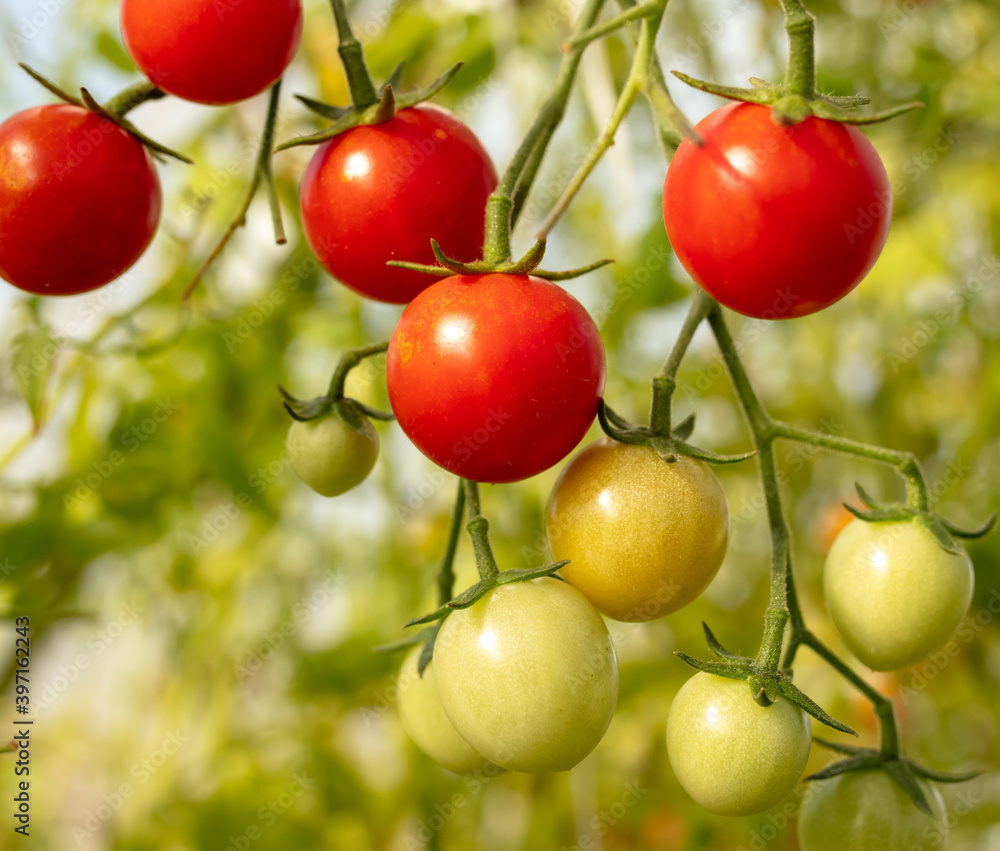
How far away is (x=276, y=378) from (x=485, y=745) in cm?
67

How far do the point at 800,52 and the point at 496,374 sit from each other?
0.17 metres

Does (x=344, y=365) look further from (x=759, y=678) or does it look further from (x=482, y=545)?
(x=759, y=678)

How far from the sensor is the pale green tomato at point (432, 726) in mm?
531

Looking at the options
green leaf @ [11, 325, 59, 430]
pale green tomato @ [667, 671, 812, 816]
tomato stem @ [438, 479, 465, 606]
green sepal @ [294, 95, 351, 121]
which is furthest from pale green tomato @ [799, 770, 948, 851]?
green leaf @ [11, 325, 59, 430]

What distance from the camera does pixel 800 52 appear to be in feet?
1.27

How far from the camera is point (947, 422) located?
1.52 m

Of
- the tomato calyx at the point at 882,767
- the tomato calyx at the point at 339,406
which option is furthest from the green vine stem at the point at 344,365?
the tomato calyx at the point at 882,767

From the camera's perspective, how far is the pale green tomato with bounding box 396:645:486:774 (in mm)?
531

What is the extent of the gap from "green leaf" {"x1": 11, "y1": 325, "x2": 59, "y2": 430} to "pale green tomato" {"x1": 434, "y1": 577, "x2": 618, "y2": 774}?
0.39 meters

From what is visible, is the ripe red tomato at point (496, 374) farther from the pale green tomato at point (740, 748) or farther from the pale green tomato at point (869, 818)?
the pale green tomato at point (869, 818)

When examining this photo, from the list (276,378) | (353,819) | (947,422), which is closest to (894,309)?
(947,422)

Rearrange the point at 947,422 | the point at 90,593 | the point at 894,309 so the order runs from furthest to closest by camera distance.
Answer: the point at 947,422 < the point at 894,309 < the point at 90,593

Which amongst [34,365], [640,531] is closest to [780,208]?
[640,531]

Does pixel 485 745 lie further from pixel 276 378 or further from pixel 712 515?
pixel 276 378
